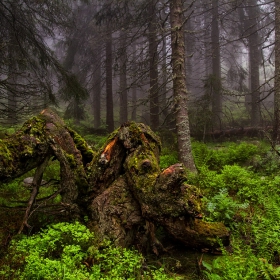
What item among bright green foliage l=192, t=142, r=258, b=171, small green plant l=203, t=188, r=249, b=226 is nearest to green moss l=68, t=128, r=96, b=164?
small green plant l=203, t=188, r=249, b=226

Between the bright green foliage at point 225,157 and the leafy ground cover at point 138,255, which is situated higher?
the bright green foliage at point 225,157

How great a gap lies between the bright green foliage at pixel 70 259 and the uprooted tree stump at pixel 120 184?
0.47 meters

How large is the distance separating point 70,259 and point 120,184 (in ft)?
5.50

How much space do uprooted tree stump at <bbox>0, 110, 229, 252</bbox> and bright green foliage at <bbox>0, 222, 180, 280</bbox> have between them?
470 millimetres

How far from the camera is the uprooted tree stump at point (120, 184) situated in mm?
3934

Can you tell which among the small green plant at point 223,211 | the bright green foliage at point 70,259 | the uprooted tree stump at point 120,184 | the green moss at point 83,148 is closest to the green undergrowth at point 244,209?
the small green plant at point 223,211

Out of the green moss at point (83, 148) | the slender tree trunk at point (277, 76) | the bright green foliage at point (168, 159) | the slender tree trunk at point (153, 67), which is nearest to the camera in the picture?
the green moss at point (83, 148)

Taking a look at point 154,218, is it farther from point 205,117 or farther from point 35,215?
point 205,117

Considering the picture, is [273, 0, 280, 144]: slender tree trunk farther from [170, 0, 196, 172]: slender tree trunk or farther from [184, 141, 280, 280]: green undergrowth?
[170, 0, 196, 172]: slender tree trunk

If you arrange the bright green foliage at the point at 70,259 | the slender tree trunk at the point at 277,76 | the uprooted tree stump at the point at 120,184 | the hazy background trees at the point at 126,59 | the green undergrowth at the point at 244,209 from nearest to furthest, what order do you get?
the bright green foliage at the point at 70,259 → the green undergrowth at the point at 244,209 → the uprooted tree stump at the point at 120,184 → the slender tree trunk at the point at 277,76 → the hazy background trees at the point at 126,59

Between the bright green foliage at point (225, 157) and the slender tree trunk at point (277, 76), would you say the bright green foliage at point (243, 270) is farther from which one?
the slender tree trunk at point (277, 76)

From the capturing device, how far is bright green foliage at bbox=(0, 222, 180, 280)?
295 cm

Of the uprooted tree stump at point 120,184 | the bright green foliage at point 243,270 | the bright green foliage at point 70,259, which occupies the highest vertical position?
the uprooted tree stump at point 120,184

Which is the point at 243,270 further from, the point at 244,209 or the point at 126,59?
the point at 126,59
